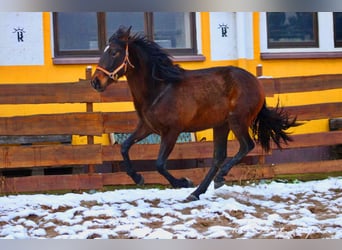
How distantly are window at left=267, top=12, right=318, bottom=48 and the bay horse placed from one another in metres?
1.84

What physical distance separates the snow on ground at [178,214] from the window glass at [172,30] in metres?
1.82

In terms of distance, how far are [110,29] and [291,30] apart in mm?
1859

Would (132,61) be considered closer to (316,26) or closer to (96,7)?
(96,7)

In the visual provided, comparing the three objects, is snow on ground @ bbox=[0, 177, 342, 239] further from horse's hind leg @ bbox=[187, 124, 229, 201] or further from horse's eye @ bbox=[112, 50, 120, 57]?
horse's eye @ bbox=[112, 50, 120, 57]

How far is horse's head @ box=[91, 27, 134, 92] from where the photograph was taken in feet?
13.3

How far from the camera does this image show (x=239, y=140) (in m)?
4.48

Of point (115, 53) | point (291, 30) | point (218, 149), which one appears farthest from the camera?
point (291, 30)

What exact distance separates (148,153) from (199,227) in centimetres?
172

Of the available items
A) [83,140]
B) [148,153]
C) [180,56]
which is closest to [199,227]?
[148,153]

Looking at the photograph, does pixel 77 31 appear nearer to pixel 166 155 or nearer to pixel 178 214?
pixel 166 155

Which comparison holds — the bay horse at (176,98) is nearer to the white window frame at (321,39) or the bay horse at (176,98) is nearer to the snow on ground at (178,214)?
the snow on ground at (178,214)

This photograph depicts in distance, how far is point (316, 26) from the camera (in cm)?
627

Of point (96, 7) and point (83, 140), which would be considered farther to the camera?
point (83, 140)

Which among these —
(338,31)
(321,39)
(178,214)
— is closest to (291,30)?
(321,39)
